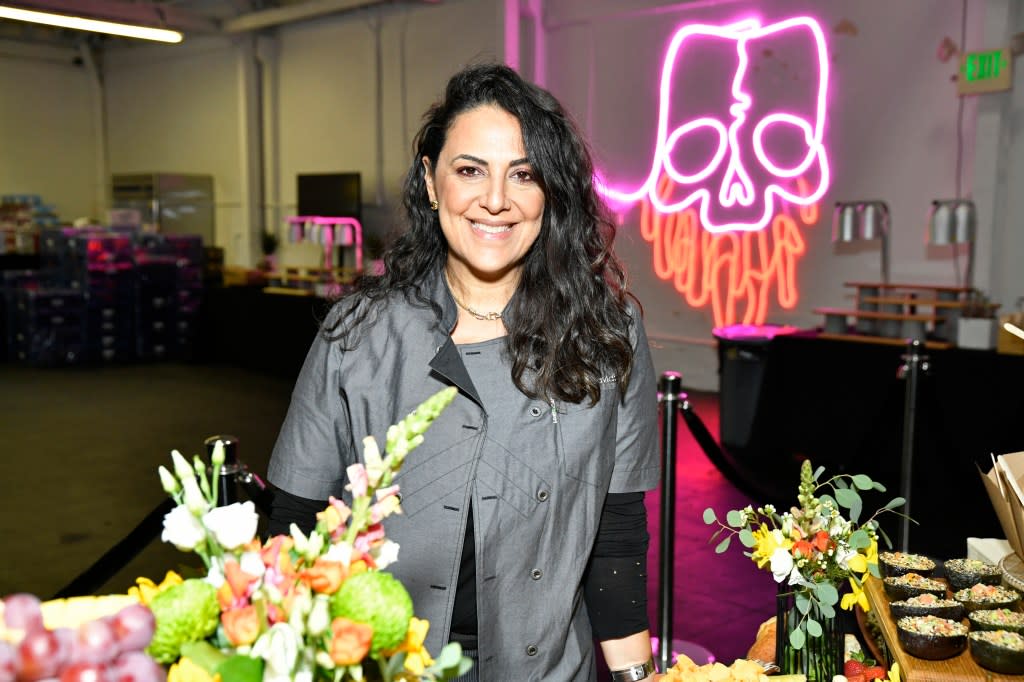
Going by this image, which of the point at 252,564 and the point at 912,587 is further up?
the point at 252,564

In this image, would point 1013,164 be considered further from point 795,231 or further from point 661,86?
point 661,86

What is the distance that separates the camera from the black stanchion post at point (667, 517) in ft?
10.8

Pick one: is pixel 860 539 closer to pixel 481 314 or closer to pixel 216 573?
pixel 481 314

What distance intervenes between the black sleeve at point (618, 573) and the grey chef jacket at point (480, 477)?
0.11ft

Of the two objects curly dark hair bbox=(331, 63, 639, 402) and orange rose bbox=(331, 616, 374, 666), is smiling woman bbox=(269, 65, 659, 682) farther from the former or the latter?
orange rose bbox=(331, 616, 374, 666)

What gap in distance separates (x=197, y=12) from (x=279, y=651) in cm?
1287

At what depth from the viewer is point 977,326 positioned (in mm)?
5758

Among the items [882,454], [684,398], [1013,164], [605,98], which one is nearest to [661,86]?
[605,98]

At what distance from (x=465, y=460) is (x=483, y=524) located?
3.9 inches

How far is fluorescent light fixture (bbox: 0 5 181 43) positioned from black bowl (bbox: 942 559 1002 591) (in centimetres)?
890

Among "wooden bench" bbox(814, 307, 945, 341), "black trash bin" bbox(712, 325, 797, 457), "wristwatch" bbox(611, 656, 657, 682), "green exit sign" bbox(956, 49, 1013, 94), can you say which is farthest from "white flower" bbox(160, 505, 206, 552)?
"green exit sign" bbox(956, 49, 1013, 94)

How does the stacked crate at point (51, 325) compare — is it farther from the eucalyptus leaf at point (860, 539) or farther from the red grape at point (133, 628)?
the red grape at point (133, 628)

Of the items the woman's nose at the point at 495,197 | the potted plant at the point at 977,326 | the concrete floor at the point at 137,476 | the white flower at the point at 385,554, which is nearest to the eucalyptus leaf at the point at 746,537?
the woman's nose at the point at 495,197

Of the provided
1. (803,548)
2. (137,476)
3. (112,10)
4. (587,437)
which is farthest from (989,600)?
(112,10)
